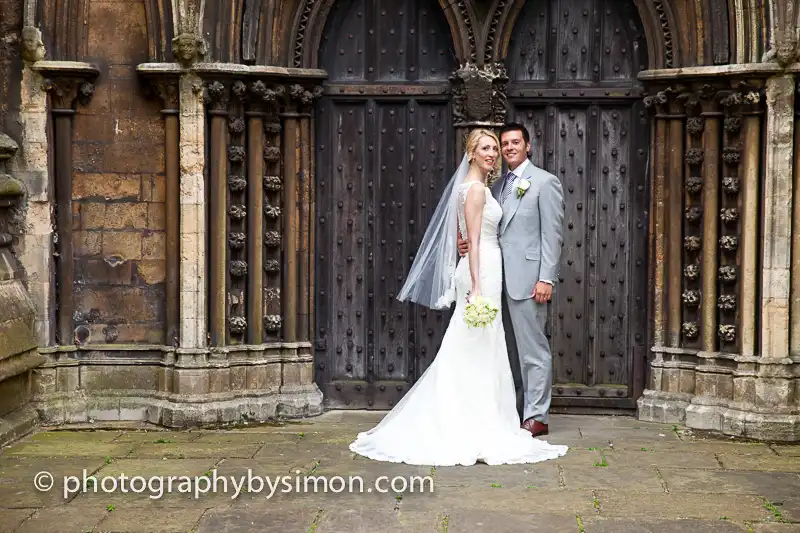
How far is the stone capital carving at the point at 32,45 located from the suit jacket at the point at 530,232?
345cm

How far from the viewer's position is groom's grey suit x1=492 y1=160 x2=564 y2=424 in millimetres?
7906

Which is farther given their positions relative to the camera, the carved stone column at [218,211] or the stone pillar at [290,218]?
the stone pillar at [290,218]

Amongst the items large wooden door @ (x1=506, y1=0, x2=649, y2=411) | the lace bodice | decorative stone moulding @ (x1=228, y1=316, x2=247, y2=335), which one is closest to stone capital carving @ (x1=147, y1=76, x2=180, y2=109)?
decorative stone moulding @ (x1=228, y1=316, x2=247, y2=335)

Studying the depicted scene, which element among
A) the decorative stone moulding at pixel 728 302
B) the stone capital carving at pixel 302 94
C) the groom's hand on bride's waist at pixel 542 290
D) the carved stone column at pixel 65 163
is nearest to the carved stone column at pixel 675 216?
the decorative stone moulding at pixel 728 302

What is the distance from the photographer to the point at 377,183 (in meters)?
8.97

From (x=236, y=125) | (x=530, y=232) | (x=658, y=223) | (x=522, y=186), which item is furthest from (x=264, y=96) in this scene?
(x=658, y=223)

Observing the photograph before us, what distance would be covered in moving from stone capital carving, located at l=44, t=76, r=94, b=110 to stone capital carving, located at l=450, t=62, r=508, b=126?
2.63 m

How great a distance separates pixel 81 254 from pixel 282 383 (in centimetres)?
174

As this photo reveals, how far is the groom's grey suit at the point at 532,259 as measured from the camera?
791 cm

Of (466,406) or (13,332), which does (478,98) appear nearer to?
(466,406)

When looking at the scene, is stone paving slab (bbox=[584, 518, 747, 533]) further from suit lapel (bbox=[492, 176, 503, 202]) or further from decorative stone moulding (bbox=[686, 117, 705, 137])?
decorative stone moulding (bbox=[686, 117, 705, 137])

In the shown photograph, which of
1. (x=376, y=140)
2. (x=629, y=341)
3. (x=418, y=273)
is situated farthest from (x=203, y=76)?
(x=629, y=341)

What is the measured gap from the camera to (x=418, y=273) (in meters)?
8.03

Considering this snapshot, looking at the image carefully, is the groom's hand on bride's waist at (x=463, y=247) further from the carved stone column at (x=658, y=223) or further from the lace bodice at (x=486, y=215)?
the carved stone column at (x=658, y=223)
